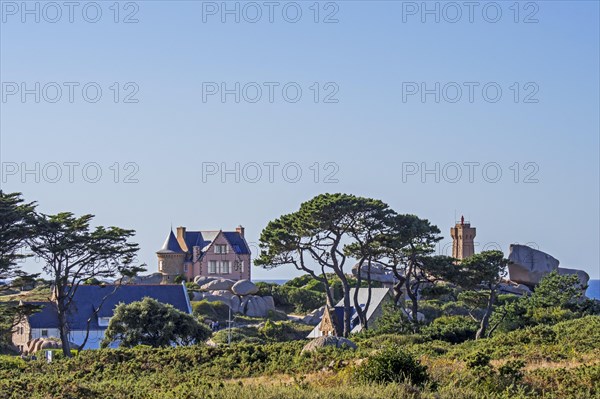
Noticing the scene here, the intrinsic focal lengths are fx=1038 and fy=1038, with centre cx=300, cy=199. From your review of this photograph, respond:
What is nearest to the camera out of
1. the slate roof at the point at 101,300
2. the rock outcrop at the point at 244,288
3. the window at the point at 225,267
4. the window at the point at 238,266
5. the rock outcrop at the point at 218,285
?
the slate roof at the point at 101,300

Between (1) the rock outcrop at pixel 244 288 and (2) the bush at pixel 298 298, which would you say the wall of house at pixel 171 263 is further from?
(2) the bush at pixel 298 298

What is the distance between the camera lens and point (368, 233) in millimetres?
52969

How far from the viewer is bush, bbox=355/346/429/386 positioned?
25531 mm

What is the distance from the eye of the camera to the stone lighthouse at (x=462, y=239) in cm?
8388

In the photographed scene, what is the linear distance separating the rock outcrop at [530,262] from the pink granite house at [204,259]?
26.0 meters

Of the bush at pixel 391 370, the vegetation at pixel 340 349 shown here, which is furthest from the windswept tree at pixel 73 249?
the bush at pixel 391 370

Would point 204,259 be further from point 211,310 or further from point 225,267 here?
point 211,310

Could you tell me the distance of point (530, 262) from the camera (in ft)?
244

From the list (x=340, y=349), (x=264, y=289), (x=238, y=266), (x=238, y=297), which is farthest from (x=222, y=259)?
(x=340, y=349)

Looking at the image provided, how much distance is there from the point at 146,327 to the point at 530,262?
32.6m

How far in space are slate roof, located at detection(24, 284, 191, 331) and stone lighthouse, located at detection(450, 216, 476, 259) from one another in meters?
26.4

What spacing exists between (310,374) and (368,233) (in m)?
22.7

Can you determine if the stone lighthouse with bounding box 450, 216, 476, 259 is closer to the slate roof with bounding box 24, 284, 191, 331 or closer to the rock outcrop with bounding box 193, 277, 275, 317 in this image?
the rock outcrop with bounding box 193, 277, 275, 317

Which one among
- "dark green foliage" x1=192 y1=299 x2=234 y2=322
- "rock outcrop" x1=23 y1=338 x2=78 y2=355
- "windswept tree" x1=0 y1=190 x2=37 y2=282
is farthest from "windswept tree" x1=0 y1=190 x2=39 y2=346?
"dark green foliage" x1=192 y1=299 x2=234 y2=322
